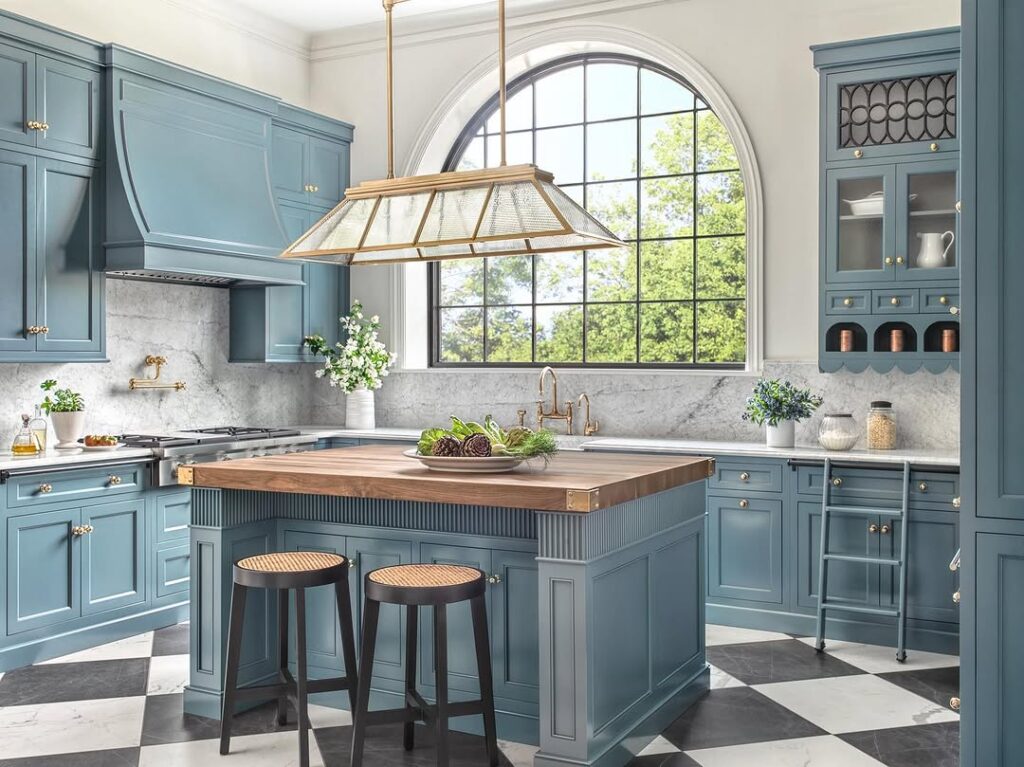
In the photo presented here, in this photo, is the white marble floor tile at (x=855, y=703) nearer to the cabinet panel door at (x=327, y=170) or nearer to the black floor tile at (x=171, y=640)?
the black floor tile at (x=171, y=640)

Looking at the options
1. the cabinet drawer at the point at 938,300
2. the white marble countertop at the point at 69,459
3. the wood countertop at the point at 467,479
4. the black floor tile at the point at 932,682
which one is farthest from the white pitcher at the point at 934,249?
the white marble countertop at the point at 69,459

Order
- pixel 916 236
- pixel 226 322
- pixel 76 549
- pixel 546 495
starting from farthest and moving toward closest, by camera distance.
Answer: pixel 226 322 < pixel 916 236 < pixel 76 549 < pixel 546 495

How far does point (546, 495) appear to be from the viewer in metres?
3.14

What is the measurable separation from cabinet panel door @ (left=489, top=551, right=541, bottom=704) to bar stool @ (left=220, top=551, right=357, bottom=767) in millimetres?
511

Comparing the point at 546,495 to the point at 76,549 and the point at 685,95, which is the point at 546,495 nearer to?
the point at 76,549

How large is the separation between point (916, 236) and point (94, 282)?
409 cm

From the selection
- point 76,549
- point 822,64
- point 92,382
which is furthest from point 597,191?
point 76,549

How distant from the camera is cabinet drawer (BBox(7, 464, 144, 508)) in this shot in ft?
14.6

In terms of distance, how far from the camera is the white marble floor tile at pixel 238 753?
339cm

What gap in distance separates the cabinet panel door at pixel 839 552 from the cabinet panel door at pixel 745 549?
0.36 ft

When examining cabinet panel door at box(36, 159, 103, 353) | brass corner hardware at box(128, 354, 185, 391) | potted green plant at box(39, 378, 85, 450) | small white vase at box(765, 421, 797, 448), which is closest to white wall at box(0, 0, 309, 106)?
cabinet panel door at box(36, 159, 103, 353)

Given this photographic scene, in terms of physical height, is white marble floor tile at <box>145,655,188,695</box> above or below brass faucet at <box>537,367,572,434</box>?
below

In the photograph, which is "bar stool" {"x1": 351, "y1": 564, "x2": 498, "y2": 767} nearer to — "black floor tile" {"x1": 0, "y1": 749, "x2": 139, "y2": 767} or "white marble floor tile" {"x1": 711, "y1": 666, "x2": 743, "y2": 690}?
"black floor tile" {"x1": 0, "y1": 749, "x2": 139, "y2": 767}

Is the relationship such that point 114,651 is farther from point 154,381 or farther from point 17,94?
point 17,94
